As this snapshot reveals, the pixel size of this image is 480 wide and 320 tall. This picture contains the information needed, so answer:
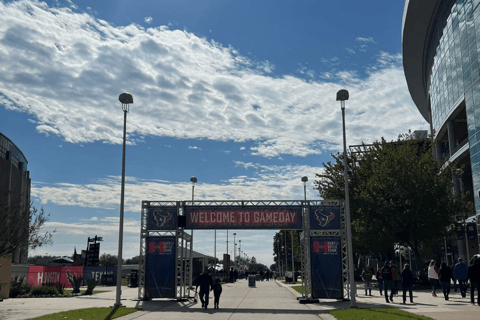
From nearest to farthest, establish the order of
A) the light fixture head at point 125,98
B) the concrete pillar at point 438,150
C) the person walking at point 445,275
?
the person walking at point 445,275 → the light fixture head at point 125,98 → the concrete pillar at point 438,150

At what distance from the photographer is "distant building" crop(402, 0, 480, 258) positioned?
3941cm

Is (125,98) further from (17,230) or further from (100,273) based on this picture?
(100,273)

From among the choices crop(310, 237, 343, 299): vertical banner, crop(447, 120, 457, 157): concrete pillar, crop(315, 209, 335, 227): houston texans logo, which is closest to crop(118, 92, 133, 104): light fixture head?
crop(315, 209, 335, 227): houston texans logo

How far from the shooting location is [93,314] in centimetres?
1733

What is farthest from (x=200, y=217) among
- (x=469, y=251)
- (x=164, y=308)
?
(x=469, y=251)

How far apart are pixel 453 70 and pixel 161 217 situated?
34.9 metres

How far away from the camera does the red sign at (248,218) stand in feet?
80.6

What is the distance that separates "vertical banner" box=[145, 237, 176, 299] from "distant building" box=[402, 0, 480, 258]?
22155 millimetres

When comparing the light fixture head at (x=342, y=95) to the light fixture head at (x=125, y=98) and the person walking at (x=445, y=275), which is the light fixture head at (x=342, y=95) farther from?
the light fixture head at (x=125, y=98)

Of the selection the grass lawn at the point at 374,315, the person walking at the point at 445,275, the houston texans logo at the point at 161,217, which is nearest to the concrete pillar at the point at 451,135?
the person walking at the point at 445,275

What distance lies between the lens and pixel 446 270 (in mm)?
20250

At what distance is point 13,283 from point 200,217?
12.0 meters

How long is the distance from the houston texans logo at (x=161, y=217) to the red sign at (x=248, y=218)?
4.16 ft

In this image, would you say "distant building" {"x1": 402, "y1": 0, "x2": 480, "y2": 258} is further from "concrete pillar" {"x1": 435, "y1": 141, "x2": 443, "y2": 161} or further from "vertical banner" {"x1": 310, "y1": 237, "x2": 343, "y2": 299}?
"vertical banner" {"x1": 310, "y1": 237, "x2": 343, "y2": 299}
